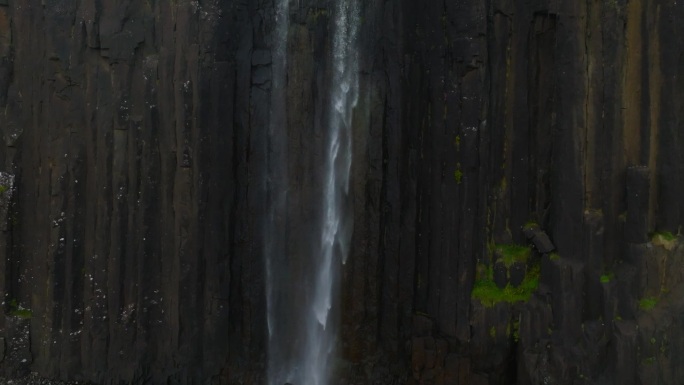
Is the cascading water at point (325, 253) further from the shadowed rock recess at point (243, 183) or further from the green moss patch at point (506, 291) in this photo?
the green moss patch at point (506, 291)

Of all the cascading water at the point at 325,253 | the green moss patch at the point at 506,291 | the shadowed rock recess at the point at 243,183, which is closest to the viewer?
the green moss patch at the point at 506,291

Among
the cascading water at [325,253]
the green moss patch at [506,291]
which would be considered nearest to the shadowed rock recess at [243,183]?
the green moss patch at [506,291]

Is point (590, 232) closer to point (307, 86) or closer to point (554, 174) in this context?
point (554, 174)

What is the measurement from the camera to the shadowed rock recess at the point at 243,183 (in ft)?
37.5

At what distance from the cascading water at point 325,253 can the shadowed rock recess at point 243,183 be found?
20 cm

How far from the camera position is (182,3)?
39.7 feet

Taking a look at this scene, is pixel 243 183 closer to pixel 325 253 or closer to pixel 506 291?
pixel 325 253

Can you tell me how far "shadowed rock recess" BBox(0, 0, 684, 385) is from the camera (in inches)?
450

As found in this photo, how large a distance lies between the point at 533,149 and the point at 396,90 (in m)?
2.86

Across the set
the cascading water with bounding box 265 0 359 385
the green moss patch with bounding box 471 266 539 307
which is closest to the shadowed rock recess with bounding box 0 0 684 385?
the green moss patch with bounding box 471 266 539 307

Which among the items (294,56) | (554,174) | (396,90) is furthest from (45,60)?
(554,174)

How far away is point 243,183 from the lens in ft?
41.4

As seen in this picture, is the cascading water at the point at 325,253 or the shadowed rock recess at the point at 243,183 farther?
the cascading water at the point at 325,253

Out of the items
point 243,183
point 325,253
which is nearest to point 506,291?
point 325,253
